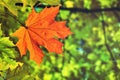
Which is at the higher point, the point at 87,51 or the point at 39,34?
the point at 39,34

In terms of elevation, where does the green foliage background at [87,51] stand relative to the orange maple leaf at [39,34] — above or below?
below

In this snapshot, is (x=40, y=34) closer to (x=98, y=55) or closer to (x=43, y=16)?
(x=43, y=16)

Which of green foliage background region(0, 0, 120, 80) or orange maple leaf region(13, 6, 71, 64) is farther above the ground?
orange maple leaf region(13, 6, 71, 64)

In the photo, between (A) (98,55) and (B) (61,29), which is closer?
(B) (61,29)

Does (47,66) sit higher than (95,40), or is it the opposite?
(47,66)

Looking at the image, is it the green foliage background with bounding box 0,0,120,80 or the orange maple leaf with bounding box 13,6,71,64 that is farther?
the green foliage background with bounding box 0,0,120,80

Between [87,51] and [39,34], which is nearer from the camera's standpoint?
[39,34]

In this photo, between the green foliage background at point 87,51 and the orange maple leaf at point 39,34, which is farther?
the green foliage background at point 87,51

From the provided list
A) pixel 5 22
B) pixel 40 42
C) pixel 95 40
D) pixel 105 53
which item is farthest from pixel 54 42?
pixel 95 40

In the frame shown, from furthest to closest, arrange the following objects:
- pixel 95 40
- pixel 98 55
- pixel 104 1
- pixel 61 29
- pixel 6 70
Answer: pixel 95 40 → pixel 98 55 → pixel 104 1 → pixel 61 29 → pixel 6 70

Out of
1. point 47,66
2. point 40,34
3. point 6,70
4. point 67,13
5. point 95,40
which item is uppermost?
point 40,34

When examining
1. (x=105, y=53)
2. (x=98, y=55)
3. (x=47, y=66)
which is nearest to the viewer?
(x=47, y=66)
